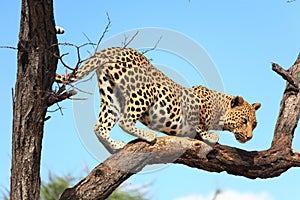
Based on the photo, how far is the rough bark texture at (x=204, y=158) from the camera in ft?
12.6

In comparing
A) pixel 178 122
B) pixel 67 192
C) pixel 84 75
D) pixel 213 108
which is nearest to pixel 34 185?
pixel 67 192

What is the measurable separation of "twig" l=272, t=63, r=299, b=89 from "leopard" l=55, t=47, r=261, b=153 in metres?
0.43

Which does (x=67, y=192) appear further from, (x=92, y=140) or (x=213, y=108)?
(x=213, y=108)

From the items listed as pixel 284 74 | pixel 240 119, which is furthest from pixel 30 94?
pixel 284 74

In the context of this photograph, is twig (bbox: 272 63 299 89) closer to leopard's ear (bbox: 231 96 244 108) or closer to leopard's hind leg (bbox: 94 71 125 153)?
leopard's ear (bbox: 231 96 244 108)

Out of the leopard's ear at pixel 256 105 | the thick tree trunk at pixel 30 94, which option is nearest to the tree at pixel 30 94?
the thick tree trunk at pixel 30 94

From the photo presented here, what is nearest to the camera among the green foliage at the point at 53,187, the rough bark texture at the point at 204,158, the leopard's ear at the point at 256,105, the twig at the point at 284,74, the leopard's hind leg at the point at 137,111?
the leopard's hind leg at the point at 137,111

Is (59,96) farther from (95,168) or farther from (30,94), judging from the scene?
(95,168)

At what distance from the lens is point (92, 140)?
3807 millimetres

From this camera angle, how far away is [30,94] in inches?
140

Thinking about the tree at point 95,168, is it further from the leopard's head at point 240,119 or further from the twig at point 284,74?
the leopard's head at point 240,119

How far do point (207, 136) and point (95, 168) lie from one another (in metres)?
0.85

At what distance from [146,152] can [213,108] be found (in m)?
0.72

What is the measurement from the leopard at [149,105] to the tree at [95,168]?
109 millimetres
